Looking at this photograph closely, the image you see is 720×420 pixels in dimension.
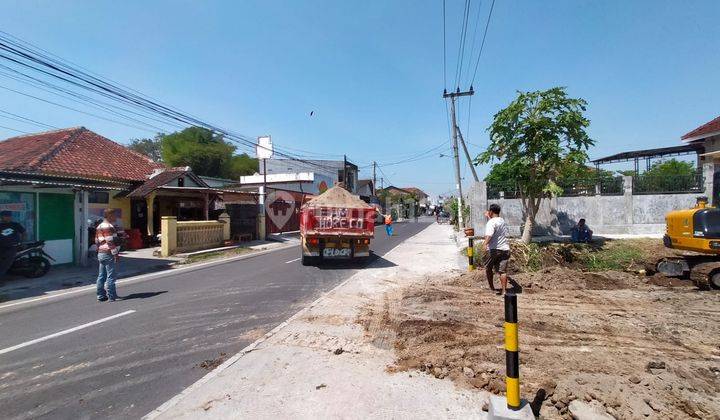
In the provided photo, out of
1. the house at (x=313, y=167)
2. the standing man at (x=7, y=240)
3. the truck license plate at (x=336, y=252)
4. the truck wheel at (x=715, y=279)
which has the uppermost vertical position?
the house at (x=313, y=167)

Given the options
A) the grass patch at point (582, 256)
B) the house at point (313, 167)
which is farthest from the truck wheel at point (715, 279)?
the house at point (313, 167)

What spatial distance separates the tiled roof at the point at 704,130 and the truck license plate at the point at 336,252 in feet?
62.5

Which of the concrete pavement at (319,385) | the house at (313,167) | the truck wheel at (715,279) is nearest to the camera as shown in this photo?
the concrete pavement at (319,385)

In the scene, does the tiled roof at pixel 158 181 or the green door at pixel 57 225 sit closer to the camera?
the green door at pixel 57 225

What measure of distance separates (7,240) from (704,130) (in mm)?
27949

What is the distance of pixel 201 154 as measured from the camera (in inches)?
1720

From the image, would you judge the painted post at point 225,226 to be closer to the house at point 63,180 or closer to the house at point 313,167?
the house at point 63,180

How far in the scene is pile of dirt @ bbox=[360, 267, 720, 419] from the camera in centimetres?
348

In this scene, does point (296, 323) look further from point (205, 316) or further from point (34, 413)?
point (34, 413)

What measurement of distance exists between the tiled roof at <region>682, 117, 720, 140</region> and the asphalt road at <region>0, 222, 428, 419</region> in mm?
20115

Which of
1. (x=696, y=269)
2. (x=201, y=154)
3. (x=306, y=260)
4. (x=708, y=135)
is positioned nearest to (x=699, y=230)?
(x=696, y=269)

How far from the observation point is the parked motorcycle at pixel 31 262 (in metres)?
10.9

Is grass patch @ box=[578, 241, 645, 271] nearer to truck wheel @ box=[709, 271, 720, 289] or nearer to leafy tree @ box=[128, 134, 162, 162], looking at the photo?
truck wheel @ box=[709, 271, 720, 289]

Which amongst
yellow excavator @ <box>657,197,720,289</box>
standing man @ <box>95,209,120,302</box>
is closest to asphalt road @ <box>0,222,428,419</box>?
standing man @ <box>95,209,120,302</box>
